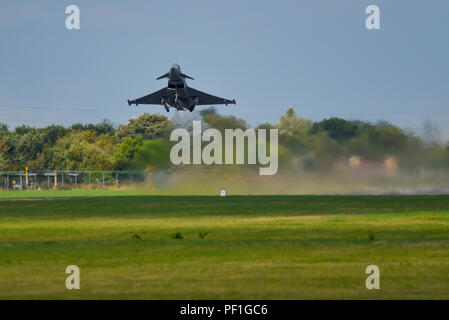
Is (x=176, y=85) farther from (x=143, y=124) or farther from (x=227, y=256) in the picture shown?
(x=143, y=124)

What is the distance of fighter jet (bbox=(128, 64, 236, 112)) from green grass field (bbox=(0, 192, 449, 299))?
24.1m

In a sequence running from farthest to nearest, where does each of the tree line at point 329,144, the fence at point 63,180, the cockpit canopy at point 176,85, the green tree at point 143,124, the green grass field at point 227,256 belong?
the green tree at point 143,124
the fence at point 63,180
the tree line at point 329,144
the cockpit canopy at point 176,85
the green grass field at point 227,256

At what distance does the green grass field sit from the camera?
1716 centimetres

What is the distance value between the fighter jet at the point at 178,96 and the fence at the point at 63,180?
101ft

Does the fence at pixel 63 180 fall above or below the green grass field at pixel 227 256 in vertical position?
above

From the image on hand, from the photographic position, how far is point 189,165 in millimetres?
78562

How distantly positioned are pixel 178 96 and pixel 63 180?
5806 cm

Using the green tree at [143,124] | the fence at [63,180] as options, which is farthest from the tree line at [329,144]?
the green tree at [143,124]

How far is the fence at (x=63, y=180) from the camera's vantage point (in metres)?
113

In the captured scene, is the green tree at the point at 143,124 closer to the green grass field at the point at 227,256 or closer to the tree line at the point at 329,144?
the tree line at the point at 329,144

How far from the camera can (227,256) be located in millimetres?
22781

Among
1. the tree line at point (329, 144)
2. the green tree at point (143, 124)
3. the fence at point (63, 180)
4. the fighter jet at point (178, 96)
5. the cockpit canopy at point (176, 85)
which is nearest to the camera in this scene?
the fighter jet at point (178, 96)

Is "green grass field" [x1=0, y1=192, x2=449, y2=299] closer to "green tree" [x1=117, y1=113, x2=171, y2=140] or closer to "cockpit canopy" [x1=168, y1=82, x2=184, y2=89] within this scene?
"cockpit canopy" [x1=168, y1=82, x2=184, y2=89]
